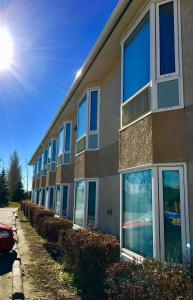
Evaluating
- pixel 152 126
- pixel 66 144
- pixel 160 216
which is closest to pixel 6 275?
pixel 160 216

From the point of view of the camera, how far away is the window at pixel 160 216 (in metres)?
6.02

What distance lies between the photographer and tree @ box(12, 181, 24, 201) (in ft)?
266

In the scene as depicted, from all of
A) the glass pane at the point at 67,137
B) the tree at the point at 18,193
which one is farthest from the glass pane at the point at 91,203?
the tree at the point at 18,193

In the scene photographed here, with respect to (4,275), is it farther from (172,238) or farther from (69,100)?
(69,100)

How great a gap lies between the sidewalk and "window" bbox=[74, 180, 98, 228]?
1926 millimetres

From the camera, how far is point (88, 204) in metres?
12.9

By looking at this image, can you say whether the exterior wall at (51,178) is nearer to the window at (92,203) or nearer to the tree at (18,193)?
the window at (92,203)

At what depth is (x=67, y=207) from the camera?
1923 centimetres

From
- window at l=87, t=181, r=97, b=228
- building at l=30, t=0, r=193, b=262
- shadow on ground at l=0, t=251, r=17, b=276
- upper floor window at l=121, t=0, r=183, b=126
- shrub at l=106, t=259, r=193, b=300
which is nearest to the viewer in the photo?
shrub at l=106, t=259, r=193, b=300

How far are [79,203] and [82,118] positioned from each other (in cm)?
377

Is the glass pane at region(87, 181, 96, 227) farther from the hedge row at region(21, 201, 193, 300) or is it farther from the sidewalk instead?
the sidewalk

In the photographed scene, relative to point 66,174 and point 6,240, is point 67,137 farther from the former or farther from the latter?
point 6,240

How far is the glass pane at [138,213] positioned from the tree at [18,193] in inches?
2998

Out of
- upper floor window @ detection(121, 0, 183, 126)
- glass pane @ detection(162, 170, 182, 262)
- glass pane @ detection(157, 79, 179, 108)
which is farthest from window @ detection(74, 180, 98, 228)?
glass pane @ detection(157, 79, 179, 108)
